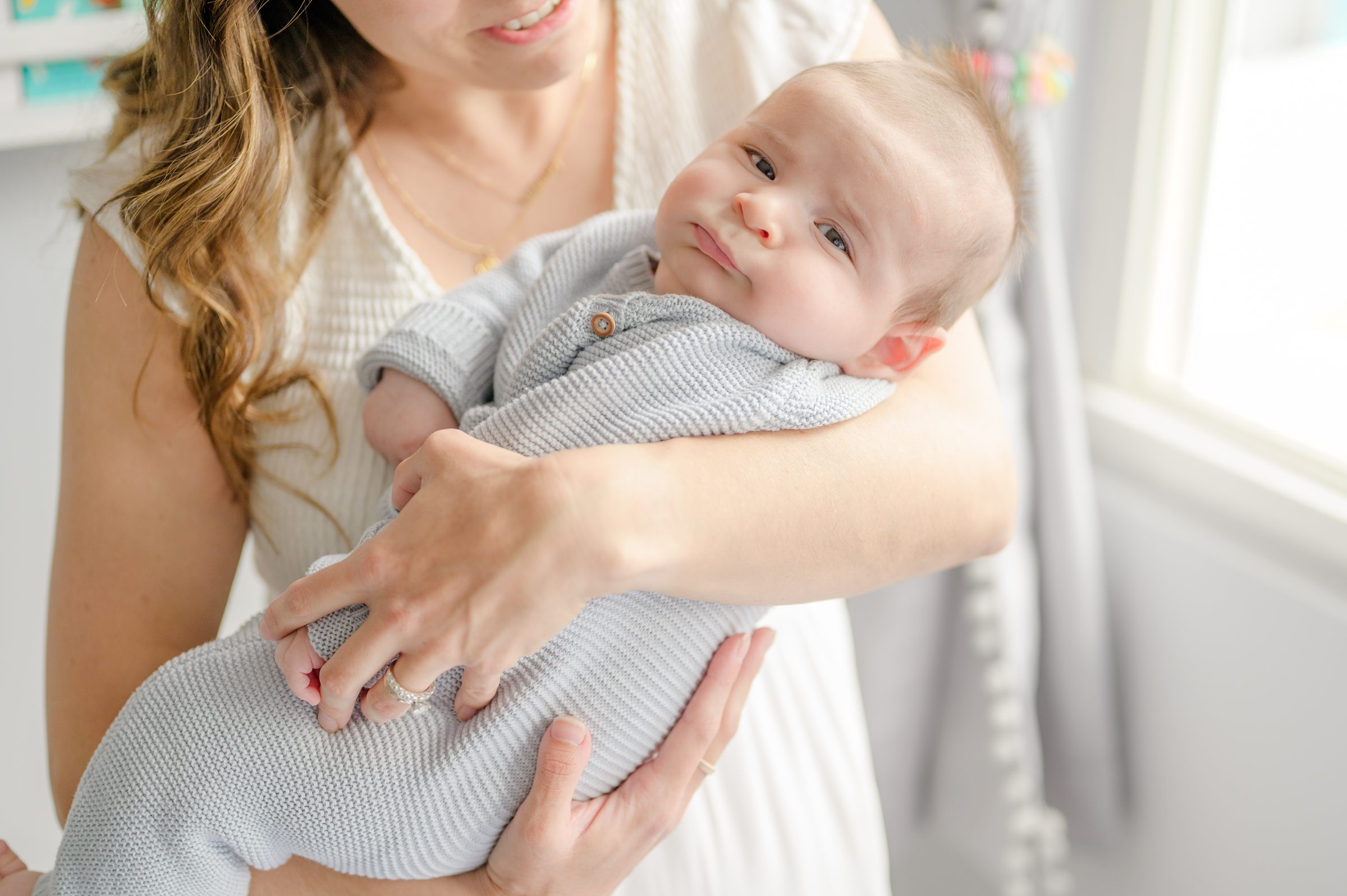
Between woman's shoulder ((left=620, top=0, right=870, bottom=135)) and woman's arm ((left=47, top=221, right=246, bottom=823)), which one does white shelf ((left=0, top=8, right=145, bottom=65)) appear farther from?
woman's shoulder ((left=620, top=0, right=870, bottom=135))

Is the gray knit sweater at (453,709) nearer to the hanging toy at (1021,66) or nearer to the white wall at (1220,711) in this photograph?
the hanging toy at (1021,66)

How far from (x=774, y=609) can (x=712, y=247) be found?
1.67 feet

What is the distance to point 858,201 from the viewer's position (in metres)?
0.93

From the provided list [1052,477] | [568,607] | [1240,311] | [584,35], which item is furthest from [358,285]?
[1240,311]

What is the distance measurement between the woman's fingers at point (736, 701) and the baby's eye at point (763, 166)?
0.44 meters

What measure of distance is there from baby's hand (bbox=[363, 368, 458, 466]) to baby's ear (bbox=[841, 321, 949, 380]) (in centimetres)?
40

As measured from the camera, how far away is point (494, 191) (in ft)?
4.27

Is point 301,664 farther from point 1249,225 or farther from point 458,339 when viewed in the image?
point 1249,225

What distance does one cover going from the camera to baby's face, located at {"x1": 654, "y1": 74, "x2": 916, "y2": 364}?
36.2 inches

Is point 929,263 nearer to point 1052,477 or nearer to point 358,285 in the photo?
point 358,285

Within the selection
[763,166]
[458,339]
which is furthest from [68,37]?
[763,166]

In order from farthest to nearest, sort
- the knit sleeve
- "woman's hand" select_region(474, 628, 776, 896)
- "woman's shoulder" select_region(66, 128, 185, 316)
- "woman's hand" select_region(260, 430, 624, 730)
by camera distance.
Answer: "woman's shoulder" select_region(66, 128, 185, 316), the knit sleeve, "woman's hand" select_region(474, 628, 776, 896), "woman's hand" select_region(260, 430, 624, 730)

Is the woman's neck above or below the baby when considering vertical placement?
above

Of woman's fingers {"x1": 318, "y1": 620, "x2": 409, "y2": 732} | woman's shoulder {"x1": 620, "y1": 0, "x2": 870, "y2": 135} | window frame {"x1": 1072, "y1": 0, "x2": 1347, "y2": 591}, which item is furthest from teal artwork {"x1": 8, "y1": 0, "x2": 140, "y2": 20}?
window frame {"x1": 1072, "y1": 0, "x2": 1347, "y2": 591}
